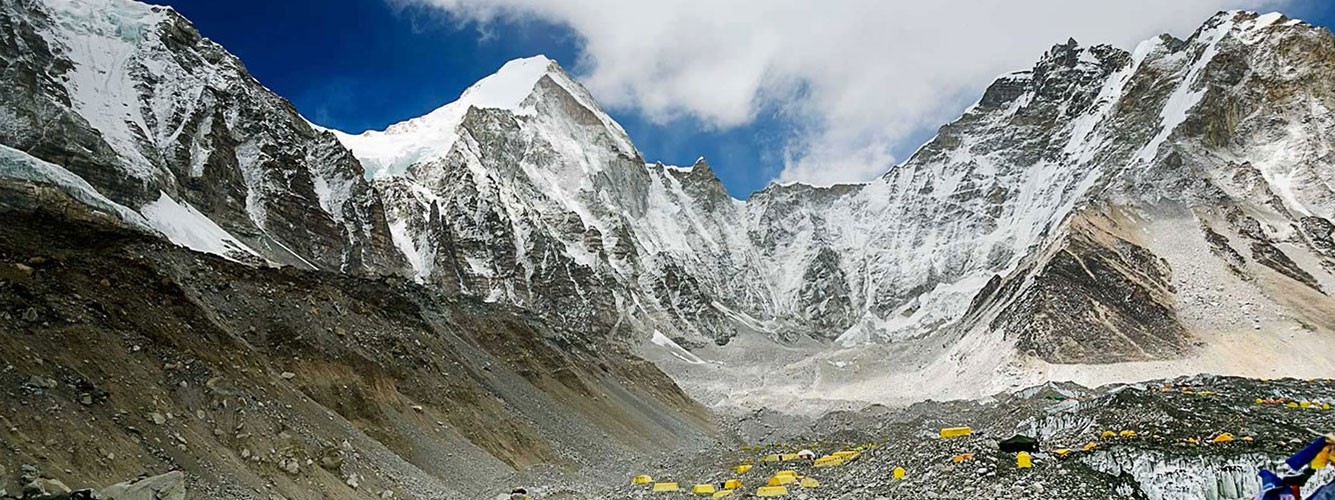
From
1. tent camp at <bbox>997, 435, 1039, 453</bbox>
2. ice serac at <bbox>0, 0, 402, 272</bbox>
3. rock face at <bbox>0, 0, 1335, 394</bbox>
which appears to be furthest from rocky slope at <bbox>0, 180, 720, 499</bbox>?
rock face at <bbox>0, 0, 1335, 394</bbox>

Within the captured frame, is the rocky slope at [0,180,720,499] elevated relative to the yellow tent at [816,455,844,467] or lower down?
elevated

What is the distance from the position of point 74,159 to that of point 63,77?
76.3ft

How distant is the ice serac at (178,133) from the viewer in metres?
79.4

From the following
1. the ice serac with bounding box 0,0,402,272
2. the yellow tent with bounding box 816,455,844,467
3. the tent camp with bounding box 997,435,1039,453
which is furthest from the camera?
the ice serac with bounding box 0,0,402,272

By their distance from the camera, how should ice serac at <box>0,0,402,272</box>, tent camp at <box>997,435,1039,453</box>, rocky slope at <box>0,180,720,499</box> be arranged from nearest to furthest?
1. rocky slope at <box>0,180,720,499</box>
2. tent camp at <box>997,435,1039,453</box>
3. ice serac at <box>0,0,402,272</box>

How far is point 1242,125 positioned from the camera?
154 metres

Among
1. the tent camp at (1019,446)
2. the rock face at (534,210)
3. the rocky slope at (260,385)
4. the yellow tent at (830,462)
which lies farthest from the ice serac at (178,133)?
the tent camp at (1019,446)

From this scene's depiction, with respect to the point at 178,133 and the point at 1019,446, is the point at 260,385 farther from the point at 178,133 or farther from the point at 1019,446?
the point at 178,133

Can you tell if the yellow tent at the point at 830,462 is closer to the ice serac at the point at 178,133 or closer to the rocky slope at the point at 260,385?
the rocky slope at the point at 260,385

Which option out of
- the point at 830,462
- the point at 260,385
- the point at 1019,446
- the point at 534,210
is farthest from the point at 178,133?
the point at 1019,446

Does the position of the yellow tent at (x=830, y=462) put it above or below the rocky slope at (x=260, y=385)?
below

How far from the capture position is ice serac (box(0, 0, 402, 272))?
79.4 metres

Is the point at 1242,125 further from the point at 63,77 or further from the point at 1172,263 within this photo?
the point at 63,77

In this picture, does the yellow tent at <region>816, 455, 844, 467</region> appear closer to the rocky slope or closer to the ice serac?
the rocky slope
